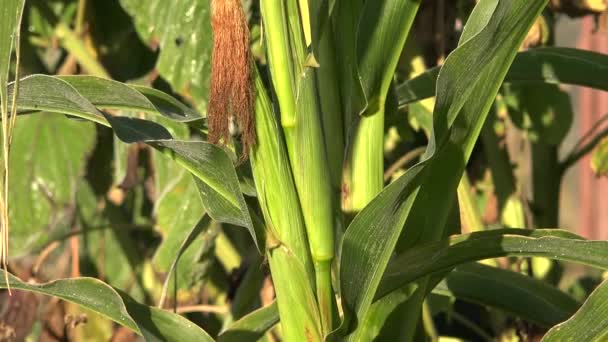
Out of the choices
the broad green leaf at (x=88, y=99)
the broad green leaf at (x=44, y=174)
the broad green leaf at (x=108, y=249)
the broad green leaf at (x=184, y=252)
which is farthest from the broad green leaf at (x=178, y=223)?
the broad green leaf at (x=88, y=99)

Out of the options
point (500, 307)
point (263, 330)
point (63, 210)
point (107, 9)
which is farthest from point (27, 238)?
point (500, 307)

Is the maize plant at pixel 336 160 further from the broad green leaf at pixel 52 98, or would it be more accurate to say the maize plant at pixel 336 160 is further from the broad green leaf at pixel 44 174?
the broad green leaf at pixel 44 174

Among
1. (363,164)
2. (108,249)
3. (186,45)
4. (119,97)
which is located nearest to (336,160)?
(363,164)

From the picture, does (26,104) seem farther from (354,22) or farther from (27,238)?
(27,238)

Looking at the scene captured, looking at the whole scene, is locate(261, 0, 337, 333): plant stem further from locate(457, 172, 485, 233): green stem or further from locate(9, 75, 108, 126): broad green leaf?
locate(457, 172, 485, 233): green stem

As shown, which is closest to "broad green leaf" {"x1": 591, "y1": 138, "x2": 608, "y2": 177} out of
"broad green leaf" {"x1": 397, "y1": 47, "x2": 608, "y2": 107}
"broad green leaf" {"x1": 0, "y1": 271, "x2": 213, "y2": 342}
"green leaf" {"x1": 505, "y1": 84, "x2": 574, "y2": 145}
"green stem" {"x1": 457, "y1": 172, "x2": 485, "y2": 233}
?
"green leaf" {"x1": 505, "y1": 84, "x2": 574, "y2": 145}

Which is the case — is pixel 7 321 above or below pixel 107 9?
below
